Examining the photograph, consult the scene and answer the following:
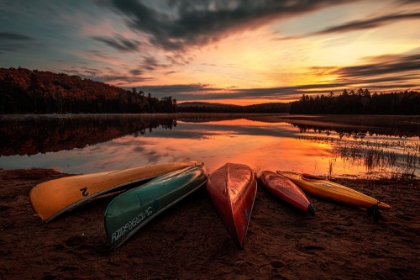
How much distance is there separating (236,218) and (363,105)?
106 m

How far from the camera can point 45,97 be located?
230ft

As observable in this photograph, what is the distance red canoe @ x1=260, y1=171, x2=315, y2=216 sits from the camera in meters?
5.19

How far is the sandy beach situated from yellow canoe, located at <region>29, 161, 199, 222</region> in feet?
0.78

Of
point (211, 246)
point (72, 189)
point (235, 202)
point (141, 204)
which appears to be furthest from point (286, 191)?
point (72, 189)

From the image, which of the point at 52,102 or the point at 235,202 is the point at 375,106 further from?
the point at 52,102

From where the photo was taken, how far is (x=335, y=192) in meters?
6.07

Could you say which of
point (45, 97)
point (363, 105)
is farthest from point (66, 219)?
point (363, 105)

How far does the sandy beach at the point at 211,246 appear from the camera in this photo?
10.5ft

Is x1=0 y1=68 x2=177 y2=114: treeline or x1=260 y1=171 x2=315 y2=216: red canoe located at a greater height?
x1=0 y1=68 x2=177 y2=114: treeline

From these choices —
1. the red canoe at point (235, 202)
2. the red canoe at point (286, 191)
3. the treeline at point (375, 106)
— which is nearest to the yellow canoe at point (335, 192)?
the red canoe at point (286, 191)

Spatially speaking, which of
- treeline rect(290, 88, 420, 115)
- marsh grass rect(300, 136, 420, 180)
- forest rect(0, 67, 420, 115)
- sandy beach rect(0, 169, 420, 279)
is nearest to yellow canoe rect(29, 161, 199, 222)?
sandy beach rect(0, 169, 420, 279)

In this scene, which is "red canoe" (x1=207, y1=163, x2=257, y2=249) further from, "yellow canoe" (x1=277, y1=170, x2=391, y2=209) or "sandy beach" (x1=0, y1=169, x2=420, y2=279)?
"yellow canoe" (x1=277, y1=170, x2=391, y2=209)

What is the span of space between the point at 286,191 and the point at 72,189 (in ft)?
16.7

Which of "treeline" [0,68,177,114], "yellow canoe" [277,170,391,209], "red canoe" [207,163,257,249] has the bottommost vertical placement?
"yellow canoe" [277,170,391,209]
